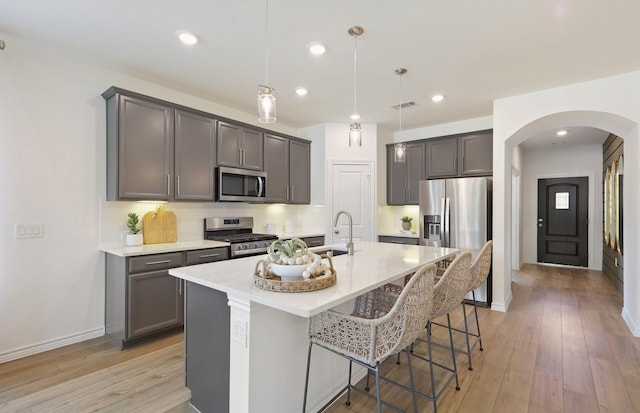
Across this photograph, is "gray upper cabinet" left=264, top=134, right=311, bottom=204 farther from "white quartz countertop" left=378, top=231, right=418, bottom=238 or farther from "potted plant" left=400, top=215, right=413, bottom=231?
"potted plant" left=400, top=215, right=413, bottom=231

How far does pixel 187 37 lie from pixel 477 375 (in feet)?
11.6

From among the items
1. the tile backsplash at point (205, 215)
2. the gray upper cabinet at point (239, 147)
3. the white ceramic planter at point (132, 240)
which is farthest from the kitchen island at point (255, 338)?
the gray upper cabinet at point (239, 147)

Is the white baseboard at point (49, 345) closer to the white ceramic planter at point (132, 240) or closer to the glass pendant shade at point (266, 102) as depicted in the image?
the white ceramic planter at point (132, 240)

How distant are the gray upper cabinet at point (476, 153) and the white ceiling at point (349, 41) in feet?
2.69

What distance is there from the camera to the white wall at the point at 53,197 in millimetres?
2666

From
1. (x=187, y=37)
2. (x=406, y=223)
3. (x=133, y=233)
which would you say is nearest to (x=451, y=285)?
(x=187, y=37)

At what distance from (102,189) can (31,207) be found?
1.84 feet

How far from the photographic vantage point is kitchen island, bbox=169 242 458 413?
61.7 inches

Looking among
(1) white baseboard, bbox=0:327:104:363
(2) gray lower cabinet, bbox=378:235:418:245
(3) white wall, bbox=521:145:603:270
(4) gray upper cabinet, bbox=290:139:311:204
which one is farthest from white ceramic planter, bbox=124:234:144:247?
(3) white wall, bbox=521:145:603:270

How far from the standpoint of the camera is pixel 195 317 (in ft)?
6.50

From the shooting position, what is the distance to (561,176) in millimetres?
6961

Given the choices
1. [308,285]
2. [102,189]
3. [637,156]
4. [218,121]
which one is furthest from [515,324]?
[102,189]

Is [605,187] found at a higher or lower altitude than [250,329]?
higher

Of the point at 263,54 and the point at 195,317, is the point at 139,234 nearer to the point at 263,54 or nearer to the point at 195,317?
the point at 195,317
